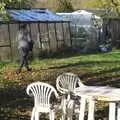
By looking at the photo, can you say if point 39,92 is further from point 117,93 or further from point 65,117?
point 117,93

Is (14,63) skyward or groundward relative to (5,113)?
groundward

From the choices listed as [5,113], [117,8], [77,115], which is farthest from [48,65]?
[77,115]

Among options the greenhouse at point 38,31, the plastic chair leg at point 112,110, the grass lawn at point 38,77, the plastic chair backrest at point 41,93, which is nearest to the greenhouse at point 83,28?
the greenhouse at point 38,31

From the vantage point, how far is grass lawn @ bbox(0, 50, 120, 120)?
489 inches

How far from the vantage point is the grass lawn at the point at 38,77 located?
40.7 feet

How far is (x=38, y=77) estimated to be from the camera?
18.8 metres

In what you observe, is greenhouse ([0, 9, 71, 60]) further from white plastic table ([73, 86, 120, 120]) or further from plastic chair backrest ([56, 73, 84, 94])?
white plastic table ([73, 86, 120, 120])

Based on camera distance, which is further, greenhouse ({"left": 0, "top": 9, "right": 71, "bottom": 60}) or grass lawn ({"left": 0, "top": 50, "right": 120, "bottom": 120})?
greenhouse ({"left": 0, "top": 9, "right": 71, "bottom": 60})

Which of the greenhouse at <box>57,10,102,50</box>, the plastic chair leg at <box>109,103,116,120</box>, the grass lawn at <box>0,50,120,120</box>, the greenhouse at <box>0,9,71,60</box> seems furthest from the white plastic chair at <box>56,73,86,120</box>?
the greenhouse at <box>57,10,102,50</box>

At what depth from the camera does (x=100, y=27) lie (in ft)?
129

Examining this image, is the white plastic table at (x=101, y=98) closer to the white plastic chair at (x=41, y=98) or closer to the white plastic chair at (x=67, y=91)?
the white plastic chair at (x=67, y=91)

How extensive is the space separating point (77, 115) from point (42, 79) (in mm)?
8590

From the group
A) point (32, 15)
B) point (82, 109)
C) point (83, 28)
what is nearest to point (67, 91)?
point (82, 109)

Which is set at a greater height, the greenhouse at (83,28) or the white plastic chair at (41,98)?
the white plastic chair at (41,98)
